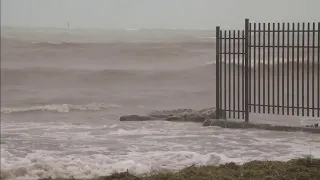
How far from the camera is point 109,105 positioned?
65.3 ft

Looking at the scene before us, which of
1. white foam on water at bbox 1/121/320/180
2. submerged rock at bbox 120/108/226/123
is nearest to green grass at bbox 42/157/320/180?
white foam on water at bbox 1/121/320/180

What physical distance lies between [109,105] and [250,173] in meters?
13.1

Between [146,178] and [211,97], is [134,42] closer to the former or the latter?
[211,97]

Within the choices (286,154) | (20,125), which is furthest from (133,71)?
(286,154)

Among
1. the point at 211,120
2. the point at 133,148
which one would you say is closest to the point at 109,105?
the point at 211,120

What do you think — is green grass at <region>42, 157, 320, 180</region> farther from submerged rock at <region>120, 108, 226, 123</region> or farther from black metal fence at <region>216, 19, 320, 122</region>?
submerged rock at <region>120, 108, 226, 123</region>

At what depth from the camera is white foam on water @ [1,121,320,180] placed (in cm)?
842

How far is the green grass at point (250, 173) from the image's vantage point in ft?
23.0

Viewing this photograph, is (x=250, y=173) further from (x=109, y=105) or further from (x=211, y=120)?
(x=109, y=105)

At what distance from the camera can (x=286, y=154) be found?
9.75 m

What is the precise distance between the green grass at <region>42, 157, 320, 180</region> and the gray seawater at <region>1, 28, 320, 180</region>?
41.4 inches

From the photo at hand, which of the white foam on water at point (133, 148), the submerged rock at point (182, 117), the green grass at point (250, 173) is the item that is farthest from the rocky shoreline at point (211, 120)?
the green grass at point (250, 173)

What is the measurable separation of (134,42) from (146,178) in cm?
3563

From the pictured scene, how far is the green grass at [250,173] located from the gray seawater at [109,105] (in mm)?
1050
